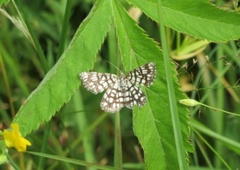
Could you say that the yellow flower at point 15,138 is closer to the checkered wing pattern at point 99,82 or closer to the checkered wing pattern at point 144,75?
the checkered wing pattern at point 99,82

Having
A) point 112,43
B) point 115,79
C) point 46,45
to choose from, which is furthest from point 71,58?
point 46,45

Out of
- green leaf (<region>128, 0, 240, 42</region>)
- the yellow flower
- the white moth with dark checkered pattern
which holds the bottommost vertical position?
the yellow flower

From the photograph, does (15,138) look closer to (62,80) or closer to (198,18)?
(62,80)

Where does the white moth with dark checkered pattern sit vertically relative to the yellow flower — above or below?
above

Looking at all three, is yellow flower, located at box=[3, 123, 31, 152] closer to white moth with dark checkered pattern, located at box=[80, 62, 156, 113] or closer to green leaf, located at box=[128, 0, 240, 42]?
white moth with dark checkered pattern, located at box=[80, 62, 156, 113]

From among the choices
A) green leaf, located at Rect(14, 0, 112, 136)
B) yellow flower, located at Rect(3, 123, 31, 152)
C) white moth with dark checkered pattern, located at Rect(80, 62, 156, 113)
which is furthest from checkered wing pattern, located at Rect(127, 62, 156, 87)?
yellow flower, located at Rect(3, 123, 31, 152)
